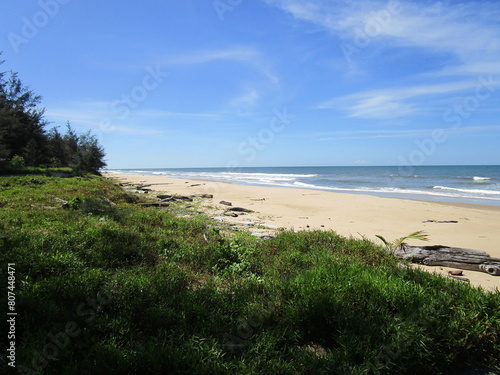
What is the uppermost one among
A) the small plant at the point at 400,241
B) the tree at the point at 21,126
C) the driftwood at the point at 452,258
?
the tree at the point at 21,126

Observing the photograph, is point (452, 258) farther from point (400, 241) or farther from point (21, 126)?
point (21, 126)

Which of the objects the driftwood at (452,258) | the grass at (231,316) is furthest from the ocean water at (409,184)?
the grass at (231,316)

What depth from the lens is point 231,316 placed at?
330cm

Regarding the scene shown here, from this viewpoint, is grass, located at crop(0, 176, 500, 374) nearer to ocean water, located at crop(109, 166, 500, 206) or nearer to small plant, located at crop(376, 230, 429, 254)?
small plant, located at crop(376, 230, 429, 254)

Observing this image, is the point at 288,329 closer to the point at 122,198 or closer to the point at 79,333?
the point at 79,333

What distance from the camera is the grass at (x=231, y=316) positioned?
2576mm

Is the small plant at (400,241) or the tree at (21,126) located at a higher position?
the tree at (21,126)

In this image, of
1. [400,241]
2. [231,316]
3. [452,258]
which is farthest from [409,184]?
[231,316]

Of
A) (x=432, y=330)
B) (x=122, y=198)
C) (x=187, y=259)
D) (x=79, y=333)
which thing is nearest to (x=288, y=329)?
(x=432, y=330)

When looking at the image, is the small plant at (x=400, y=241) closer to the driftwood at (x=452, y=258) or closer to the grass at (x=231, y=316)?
the driftwood at (x=452, y=258)

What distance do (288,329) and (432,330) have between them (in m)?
1.53

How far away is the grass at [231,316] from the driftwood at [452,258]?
155 centimetres

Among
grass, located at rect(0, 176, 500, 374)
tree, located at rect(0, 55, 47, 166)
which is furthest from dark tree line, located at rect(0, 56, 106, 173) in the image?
grass, located at rect(0, 176, 500, 374)

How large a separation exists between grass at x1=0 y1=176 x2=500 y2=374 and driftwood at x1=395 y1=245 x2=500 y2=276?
1547 millimetres
